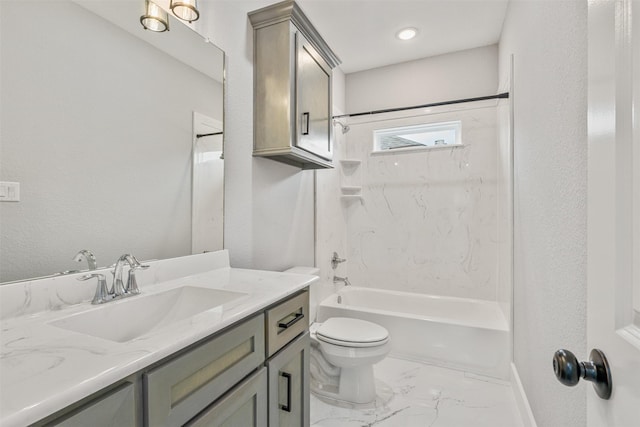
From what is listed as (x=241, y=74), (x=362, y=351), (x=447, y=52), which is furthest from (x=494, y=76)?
(x=362, y=351)

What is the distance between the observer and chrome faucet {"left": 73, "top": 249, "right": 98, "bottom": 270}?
3.33 ft

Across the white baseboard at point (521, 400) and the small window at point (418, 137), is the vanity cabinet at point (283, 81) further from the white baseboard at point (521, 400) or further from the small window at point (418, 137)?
the white baseboard at point (521, 400)

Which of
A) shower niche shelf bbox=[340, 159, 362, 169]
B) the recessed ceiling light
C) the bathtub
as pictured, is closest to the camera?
the bathtub

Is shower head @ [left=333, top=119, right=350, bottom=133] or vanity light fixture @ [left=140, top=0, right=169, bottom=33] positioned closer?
vanity light fixture @ [left=140, top=0, right=169, bottom=33]

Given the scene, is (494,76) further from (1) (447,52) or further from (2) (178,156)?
(2) (178,156)

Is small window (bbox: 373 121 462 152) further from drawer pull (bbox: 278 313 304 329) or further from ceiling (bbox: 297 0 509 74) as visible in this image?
drawer pull (bbox: 278 313 304 329)

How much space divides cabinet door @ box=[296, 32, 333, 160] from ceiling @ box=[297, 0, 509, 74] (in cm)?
52

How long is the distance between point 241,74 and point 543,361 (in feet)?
6.50

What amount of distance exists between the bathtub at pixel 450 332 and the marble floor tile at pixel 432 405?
0.10 m

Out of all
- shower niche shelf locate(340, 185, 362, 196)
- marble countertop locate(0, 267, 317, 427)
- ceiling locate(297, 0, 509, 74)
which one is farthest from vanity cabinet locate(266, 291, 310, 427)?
ceiling locate(297, 0, 509, 74)

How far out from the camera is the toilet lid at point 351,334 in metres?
1.82

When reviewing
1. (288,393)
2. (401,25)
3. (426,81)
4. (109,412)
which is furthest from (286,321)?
(426,81)

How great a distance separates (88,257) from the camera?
3.43 ft

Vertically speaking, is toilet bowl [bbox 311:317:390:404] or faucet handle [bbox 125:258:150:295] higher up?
faucet handle [bbox 125:258:150:295]
